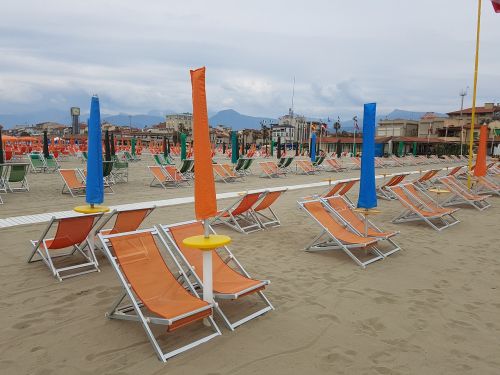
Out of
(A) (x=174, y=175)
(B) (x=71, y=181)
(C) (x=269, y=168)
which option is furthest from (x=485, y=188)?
(B) (x=71, y=181)

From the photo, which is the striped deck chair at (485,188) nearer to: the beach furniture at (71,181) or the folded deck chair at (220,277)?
the folded deck chair at (220,277)

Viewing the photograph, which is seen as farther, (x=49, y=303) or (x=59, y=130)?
(x=59, y=130)

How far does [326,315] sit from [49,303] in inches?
93.1

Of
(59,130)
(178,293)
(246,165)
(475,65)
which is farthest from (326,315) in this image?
(59,130)

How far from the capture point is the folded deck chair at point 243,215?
6.37 m

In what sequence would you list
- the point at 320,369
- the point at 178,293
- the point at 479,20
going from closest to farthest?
the point at 320,369 < the point at 178,293 < the point at 479,20

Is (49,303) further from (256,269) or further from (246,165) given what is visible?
(246,165)

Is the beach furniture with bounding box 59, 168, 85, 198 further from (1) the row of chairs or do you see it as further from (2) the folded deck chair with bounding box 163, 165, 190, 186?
(1) the row of chairs

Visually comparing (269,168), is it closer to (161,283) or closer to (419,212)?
(419,212)

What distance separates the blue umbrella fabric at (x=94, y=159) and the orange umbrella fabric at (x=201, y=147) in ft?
6.27

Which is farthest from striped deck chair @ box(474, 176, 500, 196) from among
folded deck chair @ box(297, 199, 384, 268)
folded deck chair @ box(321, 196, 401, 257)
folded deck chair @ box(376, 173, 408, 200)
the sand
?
folded deck chair @ box(297, 199, 384, 268)

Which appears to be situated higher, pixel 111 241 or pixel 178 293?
pixel 111 241

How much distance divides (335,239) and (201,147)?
2.77 metres

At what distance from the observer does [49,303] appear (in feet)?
11.5
